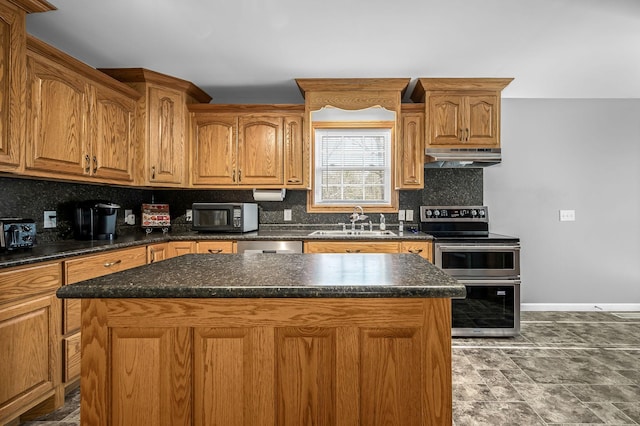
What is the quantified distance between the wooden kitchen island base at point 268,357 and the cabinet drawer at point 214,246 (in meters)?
2.23

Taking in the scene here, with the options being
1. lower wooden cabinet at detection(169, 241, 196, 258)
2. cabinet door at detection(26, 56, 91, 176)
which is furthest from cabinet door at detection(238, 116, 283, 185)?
cabinet door at detection(26, 56, 91, 176)

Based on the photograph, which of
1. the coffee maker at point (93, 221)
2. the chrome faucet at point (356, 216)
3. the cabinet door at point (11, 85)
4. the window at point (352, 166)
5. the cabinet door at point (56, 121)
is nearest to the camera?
the cabinet door at point (11, 85)

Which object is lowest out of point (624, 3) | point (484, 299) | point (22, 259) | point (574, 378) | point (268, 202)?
point (574, 378)

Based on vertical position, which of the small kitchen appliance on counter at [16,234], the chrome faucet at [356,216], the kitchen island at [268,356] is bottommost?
the kitchen island at [268,356]

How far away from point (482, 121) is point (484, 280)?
155 cm

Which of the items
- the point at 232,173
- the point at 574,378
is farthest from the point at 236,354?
the point at 232,173

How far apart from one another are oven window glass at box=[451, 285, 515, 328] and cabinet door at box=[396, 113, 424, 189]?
1.16m

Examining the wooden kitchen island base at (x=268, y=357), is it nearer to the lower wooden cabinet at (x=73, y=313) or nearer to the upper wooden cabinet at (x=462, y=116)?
the lower wooden cabinet at (x=73, y=313)

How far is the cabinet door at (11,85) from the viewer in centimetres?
204

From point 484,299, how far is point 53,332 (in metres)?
3.32

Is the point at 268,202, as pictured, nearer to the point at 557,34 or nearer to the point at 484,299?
the point at 484,299

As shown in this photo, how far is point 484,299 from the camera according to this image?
3.36 metres

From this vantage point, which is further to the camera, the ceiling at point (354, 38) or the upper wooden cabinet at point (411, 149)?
the upper wooden cabinet at point (411, 149)

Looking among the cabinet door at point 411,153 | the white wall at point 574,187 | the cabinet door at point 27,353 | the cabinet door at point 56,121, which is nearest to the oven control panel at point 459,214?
the white wall at point 574,187
